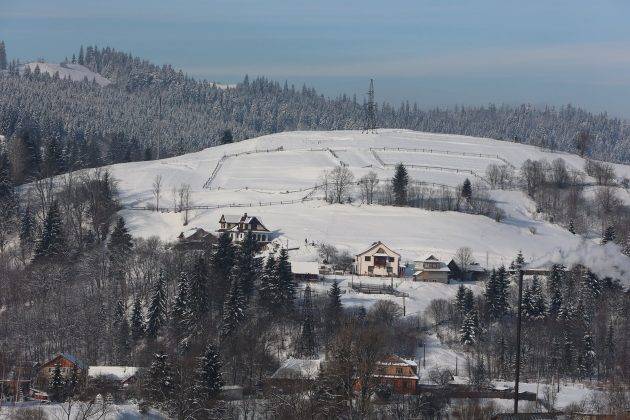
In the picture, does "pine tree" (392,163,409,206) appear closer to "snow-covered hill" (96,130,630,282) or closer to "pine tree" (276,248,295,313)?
"snow-covered hill" (96,130,630,282)

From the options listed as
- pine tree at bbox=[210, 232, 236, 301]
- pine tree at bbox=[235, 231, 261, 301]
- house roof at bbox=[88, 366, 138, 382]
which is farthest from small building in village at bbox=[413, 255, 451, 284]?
house roof at bbox=[88, 366, 138, 382]

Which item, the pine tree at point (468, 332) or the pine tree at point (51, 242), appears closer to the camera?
the pine tree at point (468, 332)

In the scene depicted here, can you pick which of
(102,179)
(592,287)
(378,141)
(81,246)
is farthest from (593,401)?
(378,141)

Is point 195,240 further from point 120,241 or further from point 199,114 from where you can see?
point 199,114

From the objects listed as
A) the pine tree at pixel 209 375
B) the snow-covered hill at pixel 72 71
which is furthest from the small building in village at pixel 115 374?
the snow-covered hill at pixel 72 71

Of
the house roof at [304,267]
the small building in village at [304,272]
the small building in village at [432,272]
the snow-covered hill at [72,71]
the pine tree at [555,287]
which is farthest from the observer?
the snow-covered hill at [72,71]

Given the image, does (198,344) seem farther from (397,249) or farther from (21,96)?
(21,96)

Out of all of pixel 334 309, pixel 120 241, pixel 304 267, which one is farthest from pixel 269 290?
pixel 120 241

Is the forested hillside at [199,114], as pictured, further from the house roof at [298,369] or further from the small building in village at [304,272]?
the house roof at [298,369]
